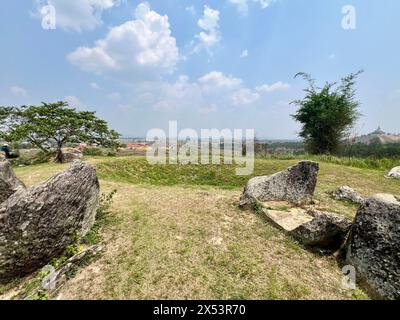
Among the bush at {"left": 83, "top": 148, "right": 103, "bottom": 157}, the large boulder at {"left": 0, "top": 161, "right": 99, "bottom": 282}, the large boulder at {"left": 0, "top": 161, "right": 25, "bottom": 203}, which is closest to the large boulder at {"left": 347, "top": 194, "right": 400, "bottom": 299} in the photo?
the large boulder at {"left": 0, "top": 161, "right": 99, "bottom": 282}

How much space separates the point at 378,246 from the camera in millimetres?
3447

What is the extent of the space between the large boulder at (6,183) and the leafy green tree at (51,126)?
918 centimetres

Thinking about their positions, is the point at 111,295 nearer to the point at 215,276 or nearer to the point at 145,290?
the point at 145,290

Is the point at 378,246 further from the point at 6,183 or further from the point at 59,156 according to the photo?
the point at 59,156

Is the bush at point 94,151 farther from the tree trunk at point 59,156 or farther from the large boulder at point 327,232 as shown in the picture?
the large boulder at point 327,232

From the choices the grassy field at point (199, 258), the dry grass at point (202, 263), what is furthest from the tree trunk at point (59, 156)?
the dry grass at point (202, 263)

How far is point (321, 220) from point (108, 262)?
4.02 m

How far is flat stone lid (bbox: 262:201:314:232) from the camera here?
15.9 ft

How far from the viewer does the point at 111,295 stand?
3.13m

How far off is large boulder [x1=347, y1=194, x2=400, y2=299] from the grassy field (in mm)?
328

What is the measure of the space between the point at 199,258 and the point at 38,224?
2752mm

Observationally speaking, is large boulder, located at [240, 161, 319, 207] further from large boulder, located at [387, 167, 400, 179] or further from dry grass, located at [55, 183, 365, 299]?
large boulder, located at [387, 167, 400, 179]
